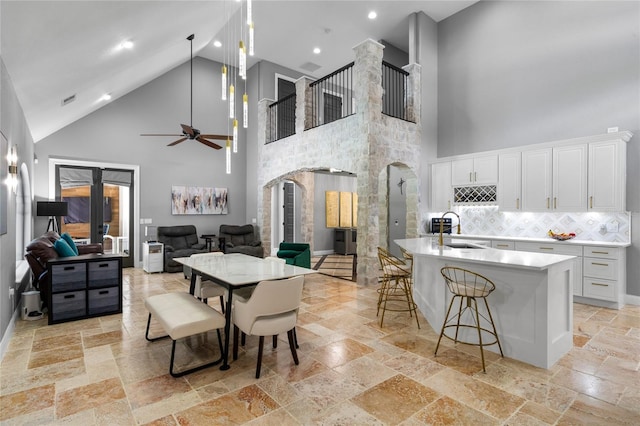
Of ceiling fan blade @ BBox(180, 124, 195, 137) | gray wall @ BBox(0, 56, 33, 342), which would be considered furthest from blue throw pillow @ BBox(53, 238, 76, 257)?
ceiling fan blade @ BBox(180, 124, 195, 137)

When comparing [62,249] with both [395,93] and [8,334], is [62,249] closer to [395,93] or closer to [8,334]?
[8,334]

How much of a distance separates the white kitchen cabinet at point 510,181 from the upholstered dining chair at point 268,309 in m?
4.57

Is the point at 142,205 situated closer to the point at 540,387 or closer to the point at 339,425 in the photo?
the point at 339,425

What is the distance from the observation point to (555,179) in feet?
17.1

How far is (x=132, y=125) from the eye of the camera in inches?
302

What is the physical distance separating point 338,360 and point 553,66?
5924 millimetres

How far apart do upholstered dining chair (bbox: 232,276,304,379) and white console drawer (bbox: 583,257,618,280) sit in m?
4.43

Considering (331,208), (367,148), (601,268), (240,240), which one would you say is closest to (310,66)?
(331,208)

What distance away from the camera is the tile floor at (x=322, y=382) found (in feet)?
7.16

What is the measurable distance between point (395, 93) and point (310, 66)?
3.70 metres

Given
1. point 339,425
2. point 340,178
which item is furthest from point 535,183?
point 340,178

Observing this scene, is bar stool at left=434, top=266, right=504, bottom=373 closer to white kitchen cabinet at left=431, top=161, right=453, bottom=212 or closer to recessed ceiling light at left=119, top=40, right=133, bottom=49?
white kitchen cabinet at left=431, top=161, right=453, bottom=212

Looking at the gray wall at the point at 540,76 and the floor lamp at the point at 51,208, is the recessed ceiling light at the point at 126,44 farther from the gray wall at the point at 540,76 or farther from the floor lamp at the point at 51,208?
the gray wall at the point at 540,76

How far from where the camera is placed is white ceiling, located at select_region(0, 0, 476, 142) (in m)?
2.69
